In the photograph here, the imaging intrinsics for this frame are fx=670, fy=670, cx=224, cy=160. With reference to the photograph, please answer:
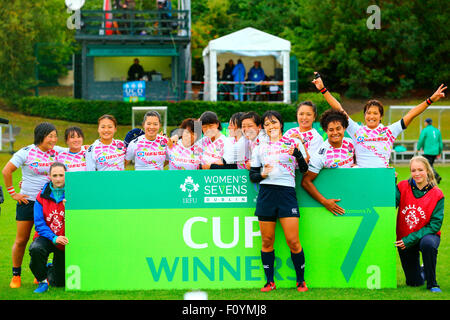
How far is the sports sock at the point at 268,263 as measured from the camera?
6.29 metres

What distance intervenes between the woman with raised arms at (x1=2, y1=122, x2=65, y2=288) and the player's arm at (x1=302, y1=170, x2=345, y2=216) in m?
2.60

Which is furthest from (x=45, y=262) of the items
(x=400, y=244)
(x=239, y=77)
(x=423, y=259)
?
(x=239, y=77)

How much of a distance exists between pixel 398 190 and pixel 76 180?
3.16 metres

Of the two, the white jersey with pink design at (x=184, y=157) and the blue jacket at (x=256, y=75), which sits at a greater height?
the blue jacket at (x=256, y=75)

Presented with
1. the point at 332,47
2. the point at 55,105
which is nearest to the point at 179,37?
the point at 55,105

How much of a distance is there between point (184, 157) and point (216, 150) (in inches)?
14.1

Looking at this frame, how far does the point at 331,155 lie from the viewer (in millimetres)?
6531

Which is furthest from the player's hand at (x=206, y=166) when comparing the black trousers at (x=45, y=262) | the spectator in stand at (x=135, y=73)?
the spectator in stand at (x=135, y=73)

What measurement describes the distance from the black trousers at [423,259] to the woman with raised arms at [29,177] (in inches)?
146

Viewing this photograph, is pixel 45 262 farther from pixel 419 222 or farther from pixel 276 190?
pixel 419 222

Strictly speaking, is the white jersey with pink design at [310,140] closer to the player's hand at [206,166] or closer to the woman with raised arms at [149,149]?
the player's hand at [206,166]

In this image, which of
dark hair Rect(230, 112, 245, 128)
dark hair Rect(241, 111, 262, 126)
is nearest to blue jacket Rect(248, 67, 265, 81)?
dark hair Rect(230, 112, 245, 128)

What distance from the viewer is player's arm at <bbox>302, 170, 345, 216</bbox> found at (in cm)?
633

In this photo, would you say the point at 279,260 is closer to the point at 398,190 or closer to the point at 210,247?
the point at 210,247
